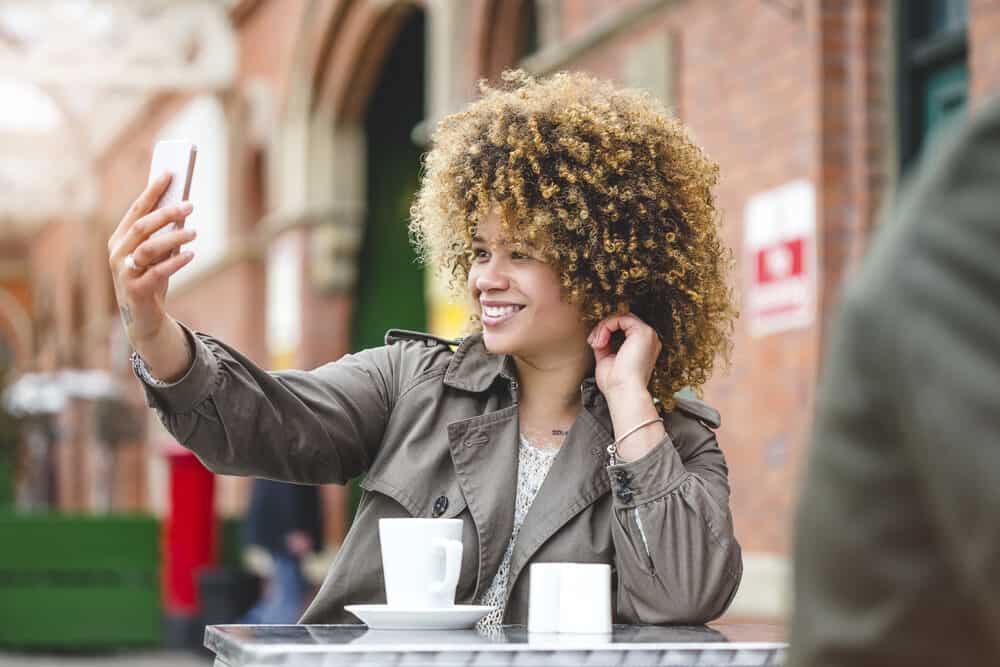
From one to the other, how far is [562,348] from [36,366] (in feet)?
107

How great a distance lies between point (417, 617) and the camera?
6.37 ft

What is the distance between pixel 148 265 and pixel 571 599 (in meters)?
0.67

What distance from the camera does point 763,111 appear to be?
6.93 meters

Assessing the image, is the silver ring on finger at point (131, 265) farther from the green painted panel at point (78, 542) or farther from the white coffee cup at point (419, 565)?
the green painted panel at point (78, 542)

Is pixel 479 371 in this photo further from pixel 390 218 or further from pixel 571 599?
pixel 390 218

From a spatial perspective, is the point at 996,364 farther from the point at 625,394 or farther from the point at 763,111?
the point at 763,111

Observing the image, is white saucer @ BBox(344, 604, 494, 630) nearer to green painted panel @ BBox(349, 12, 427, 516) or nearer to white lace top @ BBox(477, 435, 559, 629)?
white lace top @ BBox(477, 435, 559, 629)

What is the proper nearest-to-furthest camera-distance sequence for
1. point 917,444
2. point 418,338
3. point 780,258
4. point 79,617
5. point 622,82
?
point 917,444 → point 418,338 → point 780,258 → point 622,82 → point 79,617

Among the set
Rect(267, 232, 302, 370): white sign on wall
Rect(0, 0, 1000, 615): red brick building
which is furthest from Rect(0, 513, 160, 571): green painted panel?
Rect(267, 232, 302, 370): white sign on wall

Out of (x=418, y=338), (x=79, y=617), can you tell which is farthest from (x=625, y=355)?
(x=79, y=617)

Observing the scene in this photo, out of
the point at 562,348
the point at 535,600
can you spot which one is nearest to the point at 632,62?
the point at 562,348

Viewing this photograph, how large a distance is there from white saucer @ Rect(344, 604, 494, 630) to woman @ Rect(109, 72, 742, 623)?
9.3 inches

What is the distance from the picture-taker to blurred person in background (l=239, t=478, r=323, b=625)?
31.2 ft

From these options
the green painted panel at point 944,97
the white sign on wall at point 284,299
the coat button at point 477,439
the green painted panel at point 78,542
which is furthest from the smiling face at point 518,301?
the white sign on wall at point 284,299
